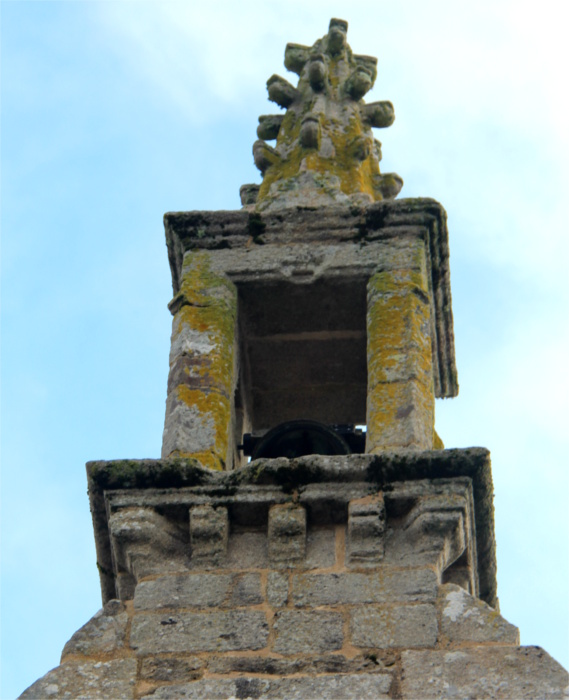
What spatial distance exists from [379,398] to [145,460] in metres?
1.39

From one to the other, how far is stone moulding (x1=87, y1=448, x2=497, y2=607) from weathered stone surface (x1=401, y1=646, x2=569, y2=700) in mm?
662

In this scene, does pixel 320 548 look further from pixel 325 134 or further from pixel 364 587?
pixel 325 134

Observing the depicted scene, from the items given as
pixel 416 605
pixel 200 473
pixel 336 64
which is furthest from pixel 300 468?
pixel 336 64

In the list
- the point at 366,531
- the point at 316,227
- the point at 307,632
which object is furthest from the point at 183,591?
the point at 316,227

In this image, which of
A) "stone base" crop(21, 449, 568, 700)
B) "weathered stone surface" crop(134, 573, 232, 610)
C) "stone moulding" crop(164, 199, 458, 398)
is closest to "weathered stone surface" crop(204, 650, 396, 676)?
"stone base" crop(21, 449, 568, 700)

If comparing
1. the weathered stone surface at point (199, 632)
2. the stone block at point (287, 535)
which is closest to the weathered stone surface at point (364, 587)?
the stone block at point (287, 535)

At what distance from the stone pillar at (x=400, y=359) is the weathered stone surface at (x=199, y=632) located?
1441mm

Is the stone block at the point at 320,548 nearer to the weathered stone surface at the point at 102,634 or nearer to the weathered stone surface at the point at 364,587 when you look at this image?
the weathered stone surface at the point at 364,587

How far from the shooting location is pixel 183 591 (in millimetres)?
6859

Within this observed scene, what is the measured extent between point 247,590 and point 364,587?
495 mm

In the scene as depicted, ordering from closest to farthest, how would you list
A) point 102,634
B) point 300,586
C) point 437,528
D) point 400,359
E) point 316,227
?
point 102,634, point 300,586, point 437,528, point 400,359, point 316,227

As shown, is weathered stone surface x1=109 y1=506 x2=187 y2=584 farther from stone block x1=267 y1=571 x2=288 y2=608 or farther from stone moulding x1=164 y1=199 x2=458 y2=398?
stone moulding x1=164 y1=199 x2=458 y2=398

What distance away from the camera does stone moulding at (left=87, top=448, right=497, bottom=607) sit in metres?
7.03

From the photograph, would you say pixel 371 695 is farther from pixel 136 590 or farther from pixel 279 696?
pixel 136 590
